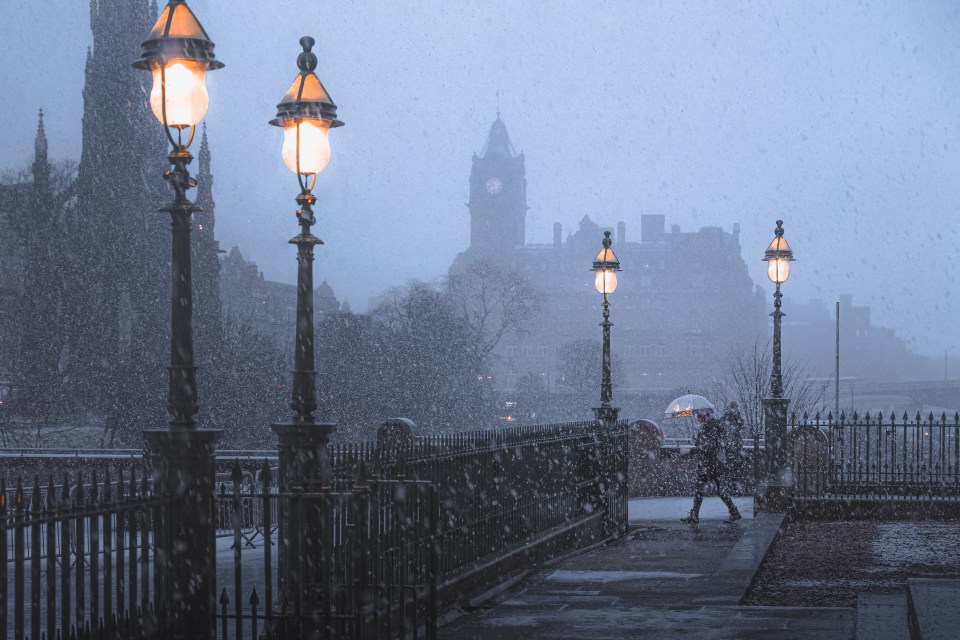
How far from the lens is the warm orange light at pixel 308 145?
30.4ft

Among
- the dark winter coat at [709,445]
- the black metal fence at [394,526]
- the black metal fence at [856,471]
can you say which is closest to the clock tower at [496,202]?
the black metal fence at [856,471]

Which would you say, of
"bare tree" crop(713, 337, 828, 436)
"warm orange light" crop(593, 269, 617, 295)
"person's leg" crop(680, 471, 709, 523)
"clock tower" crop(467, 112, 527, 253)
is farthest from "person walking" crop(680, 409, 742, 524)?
"clock tower" crop(467, 112, 527, 253)

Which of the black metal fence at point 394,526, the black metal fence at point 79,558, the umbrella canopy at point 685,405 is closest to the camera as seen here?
the black metal fence at point 79,558

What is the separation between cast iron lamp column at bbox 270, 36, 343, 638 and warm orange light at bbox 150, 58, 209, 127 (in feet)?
5.14

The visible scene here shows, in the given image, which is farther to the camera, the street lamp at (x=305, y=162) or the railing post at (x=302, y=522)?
the street lamp at (x=305, y=162)

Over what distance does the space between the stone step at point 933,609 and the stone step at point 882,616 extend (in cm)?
10

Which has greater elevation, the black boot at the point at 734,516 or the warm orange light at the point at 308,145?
the warm orange light at the point at 308,145

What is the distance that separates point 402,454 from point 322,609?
1632 millimetres

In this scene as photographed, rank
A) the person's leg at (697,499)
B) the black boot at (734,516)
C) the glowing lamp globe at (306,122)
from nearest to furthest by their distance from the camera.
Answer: the glowing lamp globe at (306,122) < the person's leg at (697,499) < the black boot at (734,516)

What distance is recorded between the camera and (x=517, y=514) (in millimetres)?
12758

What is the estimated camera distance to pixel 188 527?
737cm

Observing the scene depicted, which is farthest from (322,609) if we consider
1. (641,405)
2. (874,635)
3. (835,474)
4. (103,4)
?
(641,405)

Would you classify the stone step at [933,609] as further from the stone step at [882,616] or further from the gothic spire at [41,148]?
the gothic spire at [41,148]

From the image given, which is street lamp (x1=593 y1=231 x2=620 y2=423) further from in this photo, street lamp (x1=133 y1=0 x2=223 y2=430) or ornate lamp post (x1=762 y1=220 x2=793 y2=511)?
street lamp (x1=133 y1=0 x2=223 y2=430)
